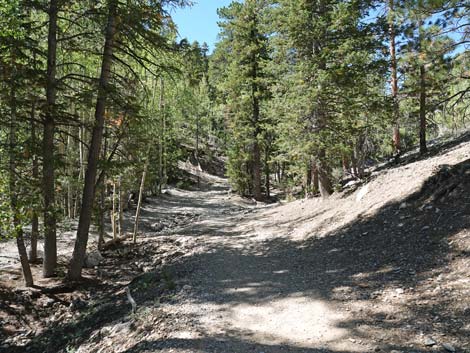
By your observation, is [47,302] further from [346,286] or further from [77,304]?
[346,286]

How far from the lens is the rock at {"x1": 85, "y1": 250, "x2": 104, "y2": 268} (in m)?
11.2

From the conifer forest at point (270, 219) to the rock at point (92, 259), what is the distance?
0.34ft

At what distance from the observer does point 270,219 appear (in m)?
14.3

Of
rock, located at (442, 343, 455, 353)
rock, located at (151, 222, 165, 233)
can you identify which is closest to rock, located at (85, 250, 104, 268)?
rock, located at (151, 222, 165, 233)

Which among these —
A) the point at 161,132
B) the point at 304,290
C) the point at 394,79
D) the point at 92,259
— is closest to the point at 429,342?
the point at 304,290

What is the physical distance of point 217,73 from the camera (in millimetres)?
31734

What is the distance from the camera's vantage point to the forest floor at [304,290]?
4.45 m

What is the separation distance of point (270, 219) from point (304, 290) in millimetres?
8101

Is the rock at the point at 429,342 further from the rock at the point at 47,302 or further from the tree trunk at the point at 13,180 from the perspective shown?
the rock at the point at 47,302

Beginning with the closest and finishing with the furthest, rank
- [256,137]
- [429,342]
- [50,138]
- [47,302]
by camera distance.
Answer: [429,342]
[47,302]
[50,138]
[256,137]

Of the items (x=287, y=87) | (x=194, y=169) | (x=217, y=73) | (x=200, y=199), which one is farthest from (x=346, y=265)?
(x=194, y=169)

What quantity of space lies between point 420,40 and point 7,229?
9.39 metres

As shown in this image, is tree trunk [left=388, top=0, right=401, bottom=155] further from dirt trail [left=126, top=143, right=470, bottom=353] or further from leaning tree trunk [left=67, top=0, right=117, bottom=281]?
leaning tree trunk [left=67, top=0, right=117, bottom=281]

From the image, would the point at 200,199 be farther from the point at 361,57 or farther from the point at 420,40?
the point at 420,40
